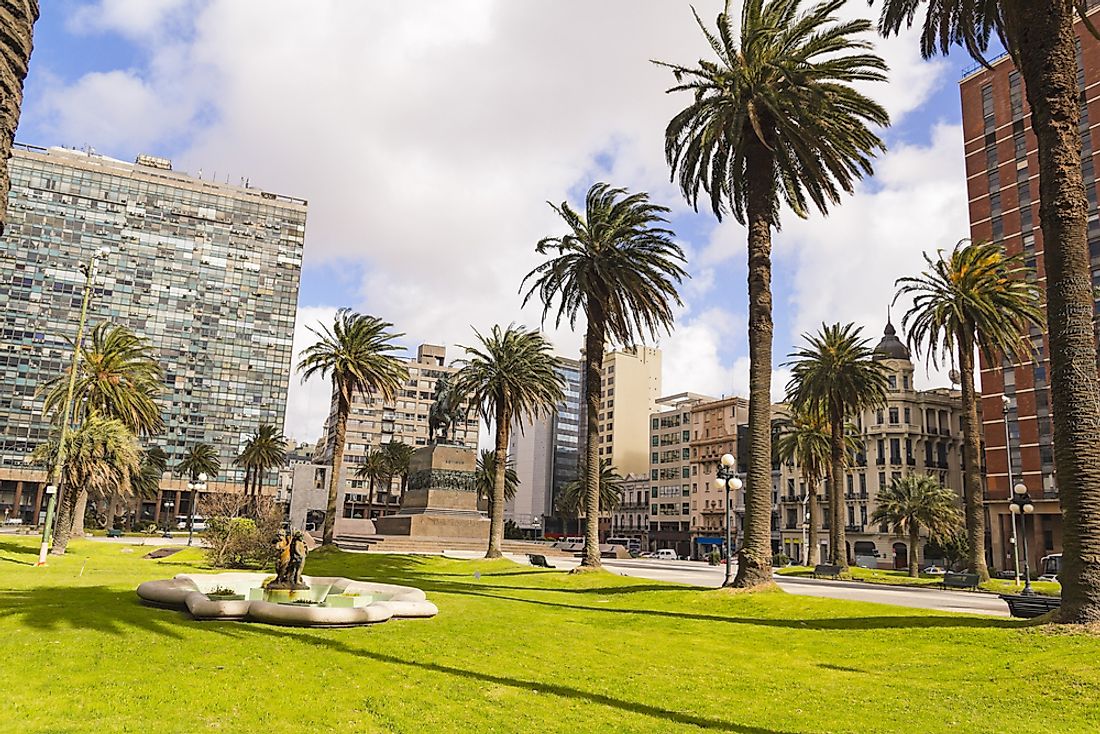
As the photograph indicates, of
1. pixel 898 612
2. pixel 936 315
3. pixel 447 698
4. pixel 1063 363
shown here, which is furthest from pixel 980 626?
pixel 936 315

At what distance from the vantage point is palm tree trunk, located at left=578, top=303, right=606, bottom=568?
3753cm

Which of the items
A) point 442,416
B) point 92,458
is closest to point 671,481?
point 442,416

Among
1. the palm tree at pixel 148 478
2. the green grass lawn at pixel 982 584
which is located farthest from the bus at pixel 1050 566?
the palm tree at pixel 148 478


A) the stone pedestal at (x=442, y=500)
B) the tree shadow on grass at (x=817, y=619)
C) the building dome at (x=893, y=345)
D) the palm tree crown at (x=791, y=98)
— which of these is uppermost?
the building dome at (x=893, y=345)

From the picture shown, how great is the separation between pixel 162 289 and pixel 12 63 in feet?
478

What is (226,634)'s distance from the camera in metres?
13.7

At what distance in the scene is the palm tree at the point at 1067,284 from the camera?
1492cm

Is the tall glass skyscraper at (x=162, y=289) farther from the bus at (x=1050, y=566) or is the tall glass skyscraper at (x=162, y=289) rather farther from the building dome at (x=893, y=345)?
the bus at (x=1050, y=566)

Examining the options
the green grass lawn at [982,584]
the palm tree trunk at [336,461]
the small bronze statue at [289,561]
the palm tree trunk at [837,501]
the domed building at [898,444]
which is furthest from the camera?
the domed building at [898,444]

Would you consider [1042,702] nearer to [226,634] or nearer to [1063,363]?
[1063,363]

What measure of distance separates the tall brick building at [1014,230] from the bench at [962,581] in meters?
35.4

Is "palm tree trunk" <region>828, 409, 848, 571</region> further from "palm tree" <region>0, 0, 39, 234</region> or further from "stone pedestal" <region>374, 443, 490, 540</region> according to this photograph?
"palm tree" <region>0, 0, 39, 234</region>

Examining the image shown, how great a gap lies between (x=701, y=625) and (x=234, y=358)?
135460 millimetres

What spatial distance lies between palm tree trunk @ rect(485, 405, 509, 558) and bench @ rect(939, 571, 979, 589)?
919 inches
